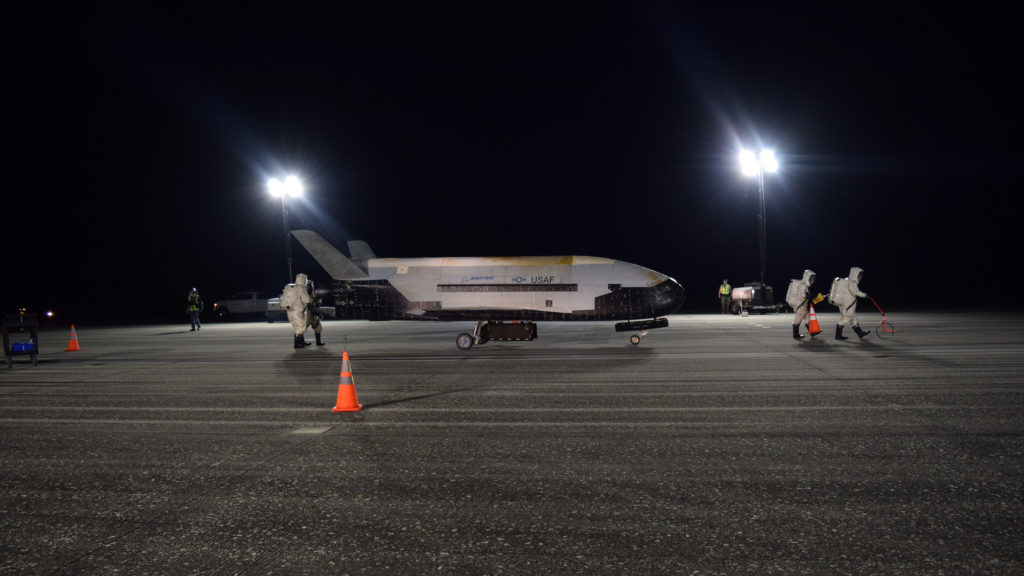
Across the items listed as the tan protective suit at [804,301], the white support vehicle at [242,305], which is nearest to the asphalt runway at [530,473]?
the tan protective suit at [804,301]

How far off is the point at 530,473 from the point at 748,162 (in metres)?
29.9

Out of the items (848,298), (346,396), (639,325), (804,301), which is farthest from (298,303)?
(848,298)

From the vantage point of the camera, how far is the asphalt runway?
356cm

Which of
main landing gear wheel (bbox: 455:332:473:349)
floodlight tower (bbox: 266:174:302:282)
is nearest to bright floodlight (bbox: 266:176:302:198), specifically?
floodlight tower (bbox: 266:174:302:282)

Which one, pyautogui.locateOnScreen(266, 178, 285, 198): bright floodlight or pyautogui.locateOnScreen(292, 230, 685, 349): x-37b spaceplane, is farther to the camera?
pyautogui.locateOnScreen(266, 178, 285, 198): bright floodlight

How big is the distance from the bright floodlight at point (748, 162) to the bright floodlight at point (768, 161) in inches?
15.3

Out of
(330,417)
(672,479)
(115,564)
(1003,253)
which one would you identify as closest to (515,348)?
(330,417)

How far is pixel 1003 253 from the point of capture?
63.4 m

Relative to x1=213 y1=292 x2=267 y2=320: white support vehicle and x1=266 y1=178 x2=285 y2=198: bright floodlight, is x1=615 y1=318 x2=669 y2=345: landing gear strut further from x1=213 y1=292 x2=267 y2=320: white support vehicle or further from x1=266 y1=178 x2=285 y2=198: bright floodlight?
x1=213 y1=292 x2=267 y2=320: white support vehicle

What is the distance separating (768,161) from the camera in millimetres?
31047

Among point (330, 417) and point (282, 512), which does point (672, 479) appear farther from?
point (330, 417)

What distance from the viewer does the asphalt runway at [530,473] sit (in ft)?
11.7

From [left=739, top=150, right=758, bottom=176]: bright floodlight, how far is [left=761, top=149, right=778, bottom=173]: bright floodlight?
390mm

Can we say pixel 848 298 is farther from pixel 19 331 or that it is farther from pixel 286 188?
pixel 286 188
